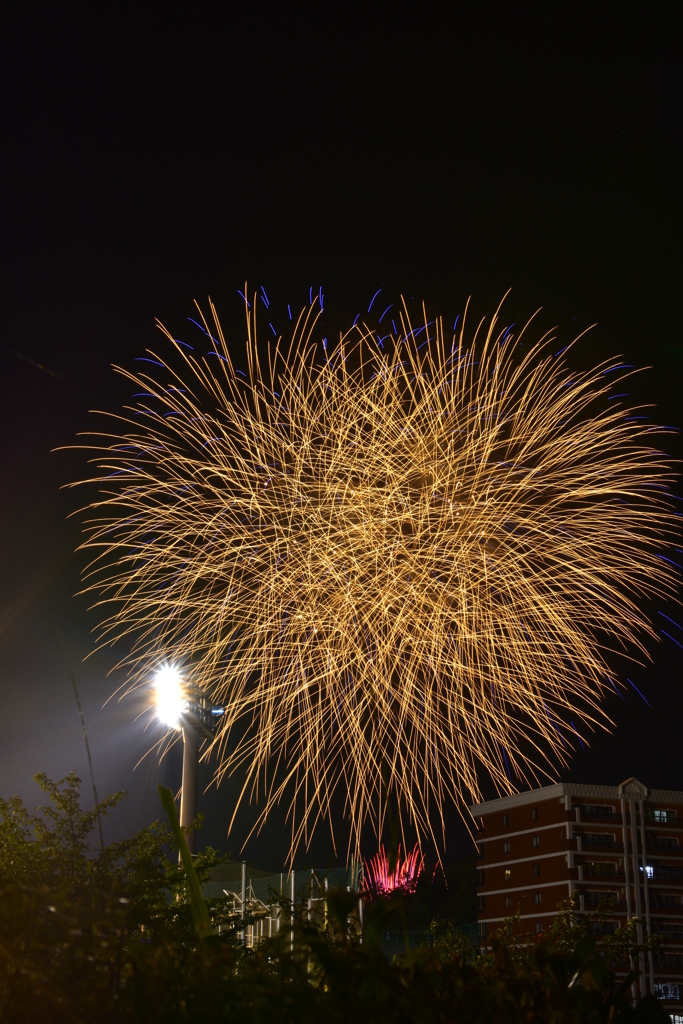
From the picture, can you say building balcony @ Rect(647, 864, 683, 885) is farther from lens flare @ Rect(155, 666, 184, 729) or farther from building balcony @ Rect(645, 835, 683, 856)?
lens flare @ Rect(155, 666, 184, 729)

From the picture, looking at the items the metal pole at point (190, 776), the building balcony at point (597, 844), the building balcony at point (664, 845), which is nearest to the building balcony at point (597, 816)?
the building balcony at point (597, 844)

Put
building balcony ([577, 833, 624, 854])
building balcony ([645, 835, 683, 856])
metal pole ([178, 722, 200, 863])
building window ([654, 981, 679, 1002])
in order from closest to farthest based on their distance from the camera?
metal pole ([178, 722, 200, 863]), building window ([654, 981, 679, 1002]), building balcony ([577, 833, 624, 854]), building balcony ([645, 835, 683, 856])

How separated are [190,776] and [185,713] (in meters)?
1.91

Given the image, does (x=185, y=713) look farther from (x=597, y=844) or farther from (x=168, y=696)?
(x=597, y=844)

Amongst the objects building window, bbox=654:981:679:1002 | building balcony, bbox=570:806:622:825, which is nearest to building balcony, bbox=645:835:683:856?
building balcony, bbox=570:806:622:825

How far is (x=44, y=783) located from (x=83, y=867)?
3.48m

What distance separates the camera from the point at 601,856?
250 ft

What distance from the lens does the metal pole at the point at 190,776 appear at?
89.4 ft

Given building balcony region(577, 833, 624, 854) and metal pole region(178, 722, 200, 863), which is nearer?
metal pole region(178, 722, 200, 863)

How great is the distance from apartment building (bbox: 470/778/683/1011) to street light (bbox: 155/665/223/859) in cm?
5102

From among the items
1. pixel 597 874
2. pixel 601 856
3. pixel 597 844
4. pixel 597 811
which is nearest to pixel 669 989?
pixel 597 874

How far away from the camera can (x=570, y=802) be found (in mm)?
76625

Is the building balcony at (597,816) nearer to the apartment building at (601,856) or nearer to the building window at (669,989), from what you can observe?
the apartment building at (601,856)

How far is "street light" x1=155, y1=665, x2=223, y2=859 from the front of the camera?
2904 centimetres
